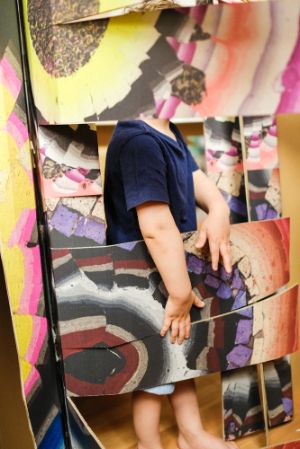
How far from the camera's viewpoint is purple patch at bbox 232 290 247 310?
501mm

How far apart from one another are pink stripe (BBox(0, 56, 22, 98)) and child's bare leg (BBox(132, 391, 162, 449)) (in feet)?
1.16

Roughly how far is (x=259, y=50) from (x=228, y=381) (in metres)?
0.38

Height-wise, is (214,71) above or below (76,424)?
above

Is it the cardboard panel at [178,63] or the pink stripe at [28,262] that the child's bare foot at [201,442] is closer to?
the pink stripe at [28,262]

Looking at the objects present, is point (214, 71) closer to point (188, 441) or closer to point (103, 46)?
point (103, 46)

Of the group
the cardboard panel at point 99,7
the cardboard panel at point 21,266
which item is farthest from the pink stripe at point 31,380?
the cardboard panel at point 99,7

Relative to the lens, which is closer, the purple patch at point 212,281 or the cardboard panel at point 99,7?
the cardboard panel at point 99,7

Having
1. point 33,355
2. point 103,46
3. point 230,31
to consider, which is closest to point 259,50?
point 230,31

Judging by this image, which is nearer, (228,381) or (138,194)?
(138,194)

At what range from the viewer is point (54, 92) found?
41 centimetres

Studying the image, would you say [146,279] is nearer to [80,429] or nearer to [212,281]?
[212,281]

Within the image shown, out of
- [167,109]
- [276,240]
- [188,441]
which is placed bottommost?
[188,441]

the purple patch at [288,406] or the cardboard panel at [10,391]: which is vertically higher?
the cardboard panel at [10,391]

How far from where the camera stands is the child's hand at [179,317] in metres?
0.48
